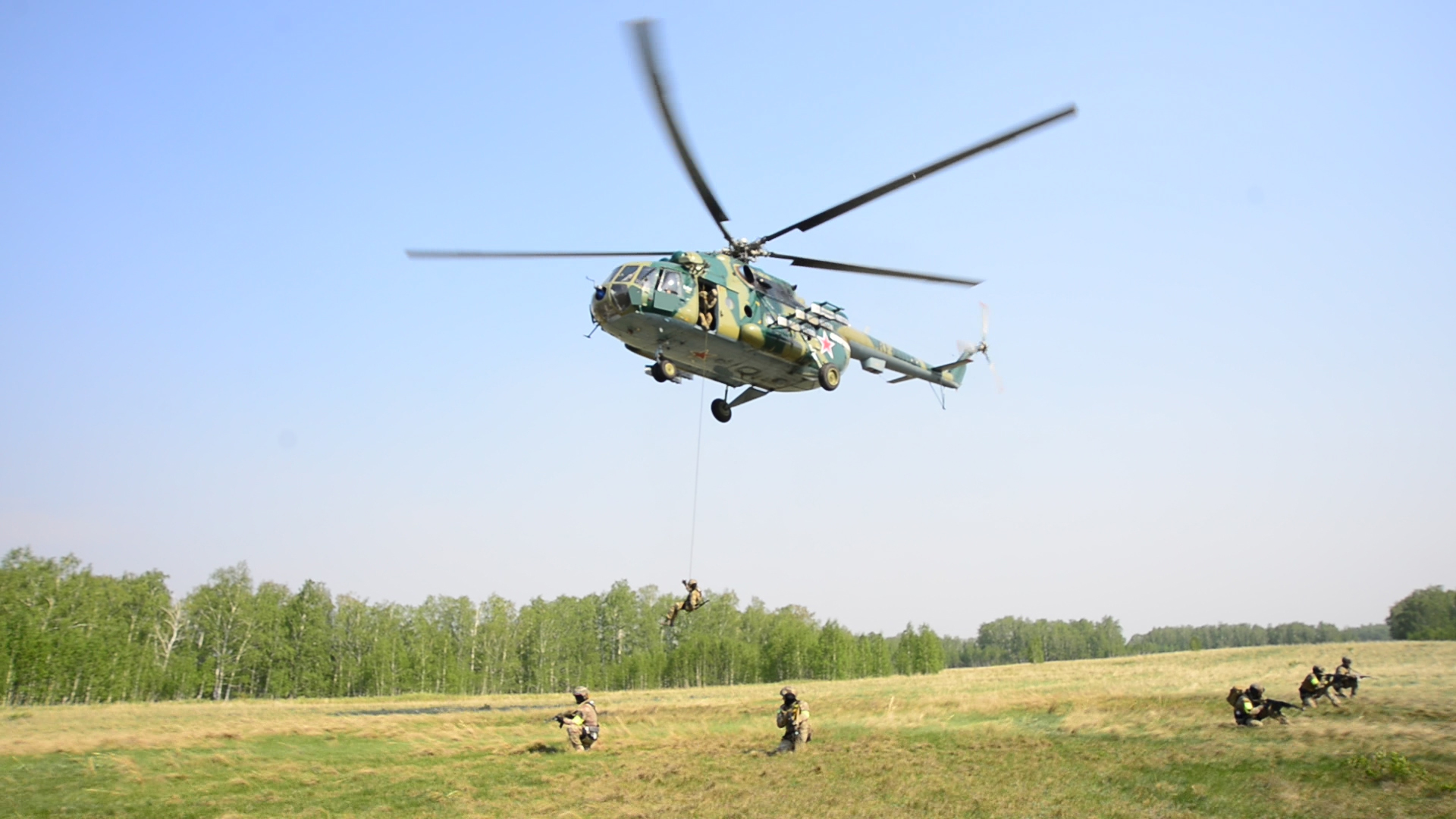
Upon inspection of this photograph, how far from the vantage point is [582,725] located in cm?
2038

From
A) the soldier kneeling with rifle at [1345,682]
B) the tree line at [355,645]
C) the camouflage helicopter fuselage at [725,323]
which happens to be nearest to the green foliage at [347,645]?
the tree line at [355,645]

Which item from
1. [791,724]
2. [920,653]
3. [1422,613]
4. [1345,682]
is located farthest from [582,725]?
[1422,613]

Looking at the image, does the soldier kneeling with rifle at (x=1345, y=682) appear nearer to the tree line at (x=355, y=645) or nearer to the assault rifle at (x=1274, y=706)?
the assault rifle at (x=1274, y=706)

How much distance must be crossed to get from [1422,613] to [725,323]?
136 meters

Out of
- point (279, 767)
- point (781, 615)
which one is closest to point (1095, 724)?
point (279, 767)

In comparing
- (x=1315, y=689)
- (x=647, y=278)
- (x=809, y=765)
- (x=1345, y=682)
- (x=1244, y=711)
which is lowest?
(x=809, y=765)

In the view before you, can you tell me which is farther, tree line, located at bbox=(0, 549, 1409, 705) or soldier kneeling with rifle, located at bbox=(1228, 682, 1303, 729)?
tree line, located at bbox=(0, 549, 1409, 705)

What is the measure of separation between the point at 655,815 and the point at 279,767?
9.48 m

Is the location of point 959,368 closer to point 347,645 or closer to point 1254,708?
point 1254,708

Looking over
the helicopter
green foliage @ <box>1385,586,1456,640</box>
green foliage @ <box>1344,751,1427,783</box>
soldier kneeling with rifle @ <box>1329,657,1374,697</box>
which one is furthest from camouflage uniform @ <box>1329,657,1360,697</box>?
green foliage @ <box>1385,586,1456,640</box>

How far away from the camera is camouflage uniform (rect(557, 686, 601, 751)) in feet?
66.2

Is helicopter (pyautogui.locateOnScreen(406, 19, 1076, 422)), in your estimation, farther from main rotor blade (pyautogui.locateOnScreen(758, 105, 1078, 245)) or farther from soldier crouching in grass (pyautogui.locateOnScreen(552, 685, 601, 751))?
soldier crouching in grass (pyautogui.locateOnScreen(552, 685, 601, 751))

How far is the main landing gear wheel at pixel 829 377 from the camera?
26.0 metres

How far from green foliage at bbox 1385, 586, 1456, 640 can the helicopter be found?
11873cm
